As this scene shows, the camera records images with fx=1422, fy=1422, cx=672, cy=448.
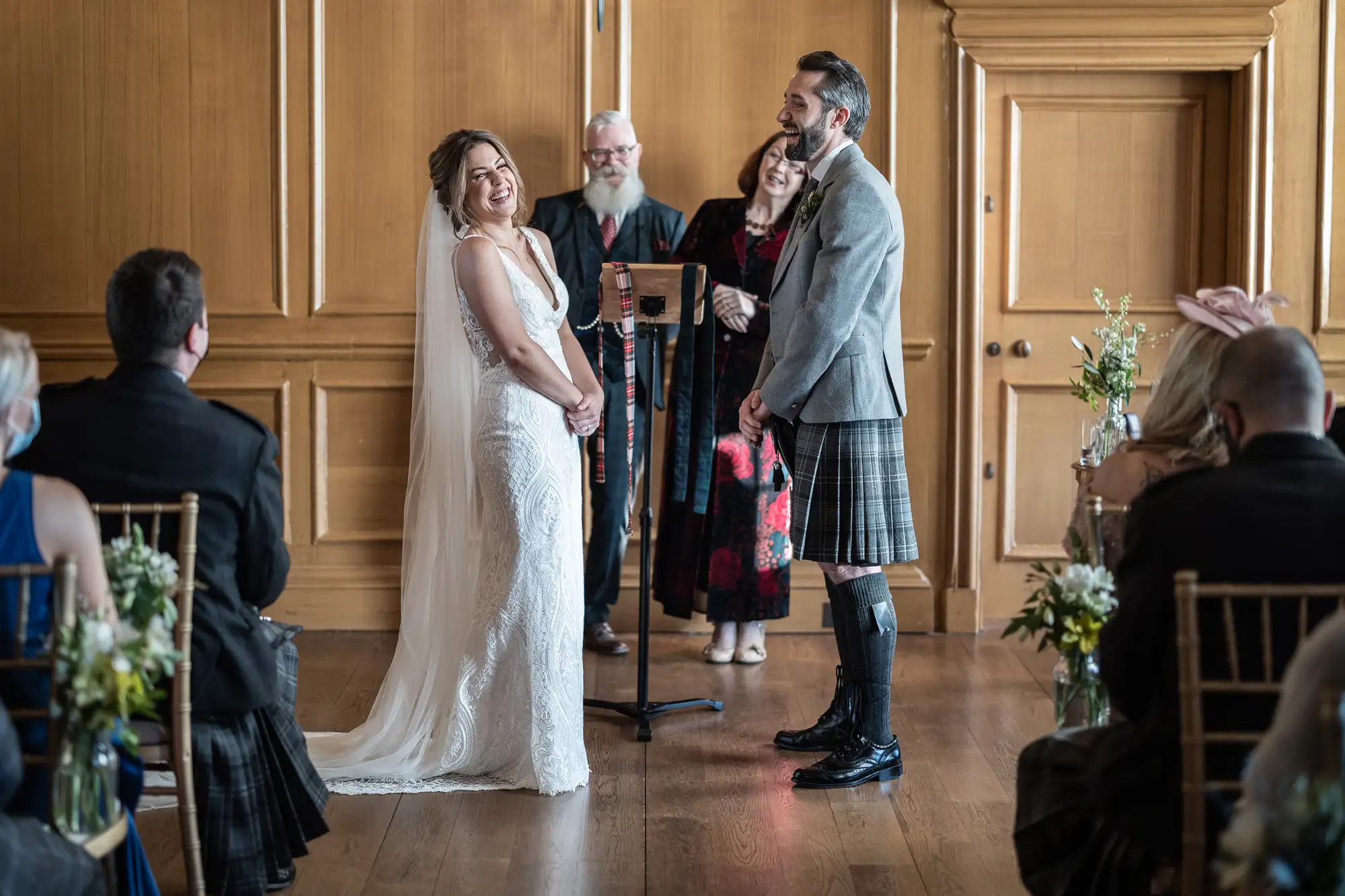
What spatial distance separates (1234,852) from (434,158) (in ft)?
9.45

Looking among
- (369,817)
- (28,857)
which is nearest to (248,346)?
(369,817)

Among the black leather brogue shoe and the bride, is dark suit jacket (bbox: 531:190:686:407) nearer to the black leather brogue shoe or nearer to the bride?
the bride

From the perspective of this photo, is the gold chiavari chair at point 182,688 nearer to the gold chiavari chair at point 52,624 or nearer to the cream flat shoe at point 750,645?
the gold chiavari chair at point 52,624

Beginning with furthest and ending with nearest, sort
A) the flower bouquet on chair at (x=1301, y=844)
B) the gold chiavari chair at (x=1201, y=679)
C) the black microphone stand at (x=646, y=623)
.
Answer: the black microphone stand at (x=646, y=623) < the gold chiavari chair at (x=1201, y=679) < the flower bouquet on chair at (x=1301, y=844)

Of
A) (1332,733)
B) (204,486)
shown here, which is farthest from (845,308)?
(1332,733)

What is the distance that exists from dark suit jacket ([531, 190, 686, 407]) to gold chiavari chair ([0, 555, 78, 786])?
3195 millimetres

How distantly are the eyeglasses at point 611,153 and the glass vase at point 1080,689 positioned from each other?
302cm

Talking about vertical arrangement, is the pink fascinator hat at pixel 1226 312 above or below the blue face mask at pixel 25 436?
above

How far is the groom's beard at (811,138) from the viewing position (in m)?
3.72

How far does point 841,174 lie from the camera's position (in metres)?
3.63

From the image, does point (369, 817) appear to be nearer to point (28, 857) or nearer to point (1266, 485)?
point (28, 857)

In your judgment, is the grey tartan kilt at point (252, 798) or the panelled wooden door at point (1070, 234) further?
the panelled wooden door at point (1070, 234)

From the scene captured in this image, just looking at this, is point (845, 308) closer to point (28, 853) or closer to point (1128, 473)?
point (1128, 473)

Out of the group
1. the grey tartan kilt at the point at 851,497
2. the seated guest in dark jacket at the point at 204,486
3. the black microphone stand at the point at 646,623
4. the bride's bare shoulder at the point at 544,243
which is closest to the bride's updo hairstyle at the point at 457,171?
the bride's bare shoulder at the point at 544,243
